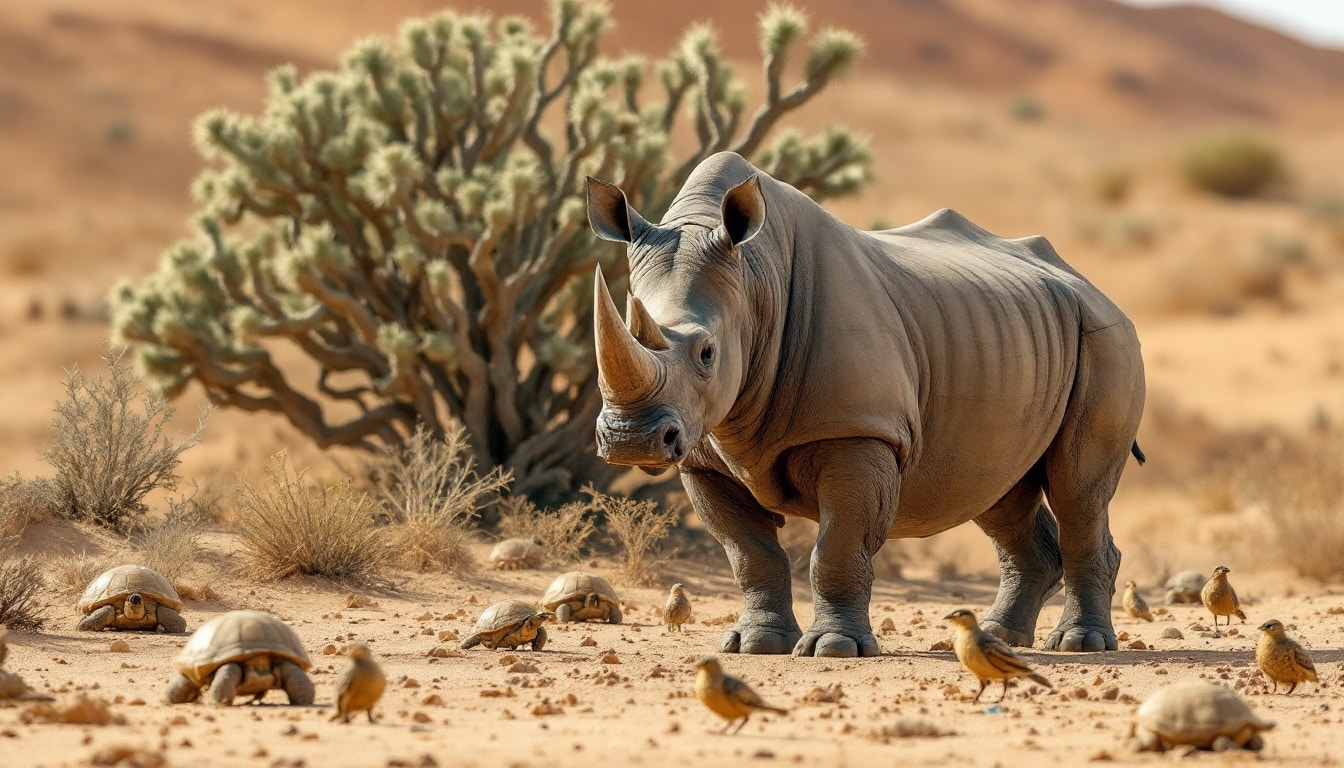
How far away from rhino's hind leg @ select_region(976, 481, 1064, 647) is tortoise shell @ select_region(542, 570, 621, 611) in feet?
6.43

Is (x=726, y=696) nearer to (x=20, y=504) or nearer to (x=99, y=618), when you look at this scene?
(x=99, y=618)

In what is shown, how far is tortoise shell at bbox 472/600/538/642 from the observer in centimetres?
748

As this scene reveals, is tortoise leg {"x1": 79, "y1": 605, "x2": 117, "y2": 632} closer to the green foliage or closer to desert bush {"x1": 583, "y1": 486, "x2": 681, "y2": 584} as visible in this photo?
desert bush {"x1": 583, "y1": 486, "x2": 681, "y2": 584}

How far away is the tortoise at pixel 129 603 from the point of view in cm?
792

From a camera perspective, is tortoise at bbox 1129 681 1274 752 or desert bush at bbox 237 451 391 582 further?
desert bush at bbox 237 451 391 582

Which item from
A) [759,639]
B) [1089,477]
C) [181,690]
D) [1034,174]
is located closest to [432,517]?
[759,639]

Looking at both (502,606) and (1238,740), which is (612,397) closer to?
(502,606)

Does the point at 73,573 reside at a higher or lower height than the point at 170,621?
higher

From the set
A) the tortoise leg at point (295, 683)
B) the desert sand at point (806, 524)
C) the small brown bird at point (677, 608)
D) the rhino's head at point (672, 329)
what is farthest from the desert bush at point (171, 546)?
the rhino's head at point (672, 329)

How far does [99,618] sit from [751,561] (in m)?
3.02

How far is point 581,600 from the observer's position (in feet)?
29.5

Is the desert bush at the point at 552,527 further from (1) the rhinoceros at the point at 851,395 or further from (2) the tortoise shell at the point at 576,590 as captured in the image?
(1) the rhinoceros at the point at 851,395

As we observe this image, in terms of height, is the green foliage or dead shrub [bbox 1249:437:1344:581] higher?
the green foliage

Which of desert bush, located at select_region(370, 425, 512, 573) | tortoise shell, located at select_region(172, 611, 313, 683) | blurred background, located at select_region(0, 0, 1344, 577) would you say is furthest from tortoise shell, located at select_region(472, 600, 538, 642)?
blurred background, located at select_region(0, 0, 1344, 577)
